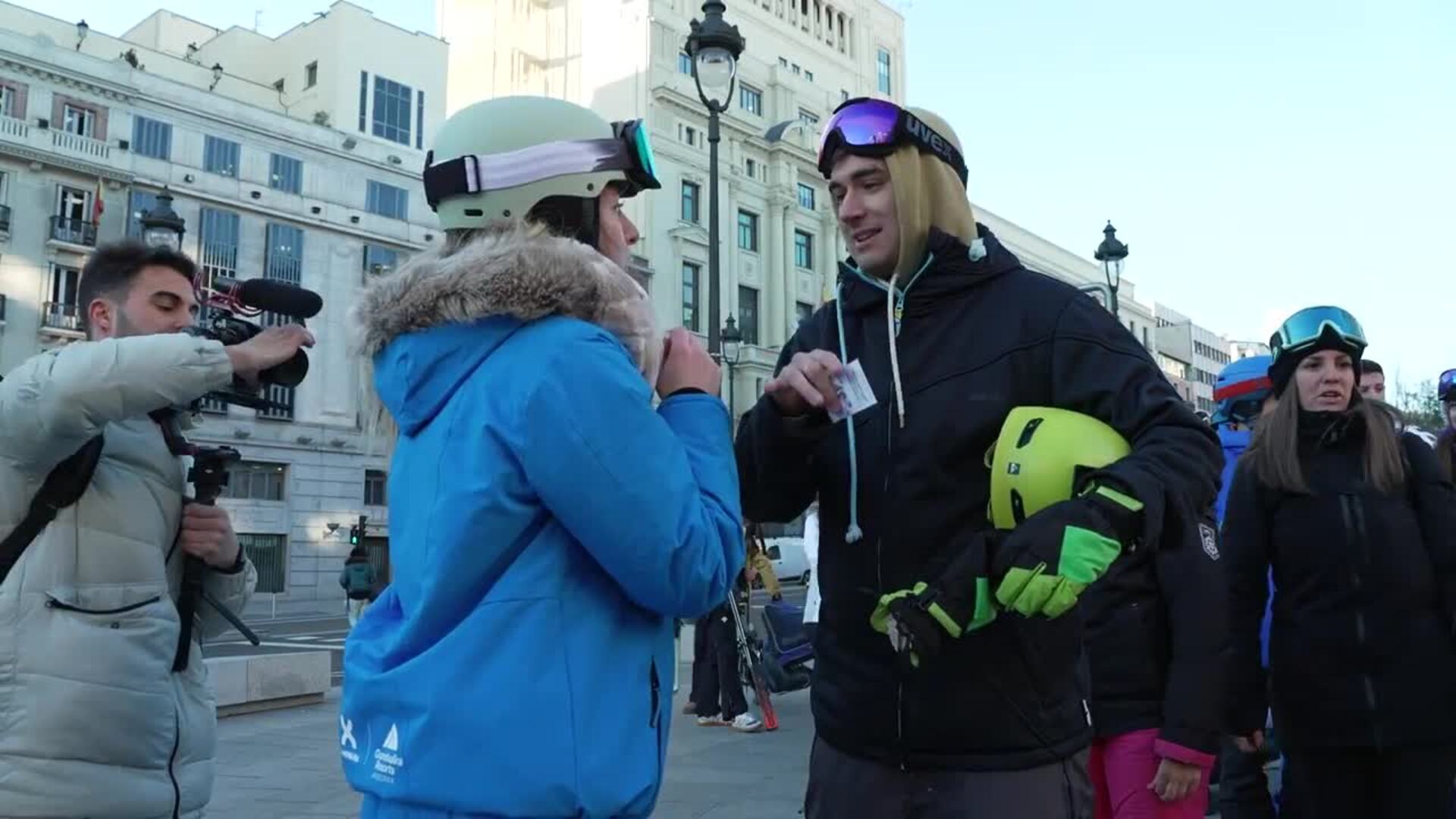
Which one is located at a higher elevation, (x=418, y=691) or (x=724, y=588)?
(x=724, y=588)

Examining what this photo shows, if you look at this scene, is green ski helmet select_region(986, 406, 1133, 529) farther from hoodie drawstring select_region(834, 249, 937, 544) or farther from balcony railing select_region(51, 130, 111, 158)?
balcony railing select_region(51, 130, 111, 158)

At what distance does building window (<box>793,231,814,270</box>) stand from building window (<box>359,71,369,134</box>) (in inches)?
818

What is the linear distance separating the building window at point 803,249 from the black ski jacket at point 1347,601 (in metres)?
50.1

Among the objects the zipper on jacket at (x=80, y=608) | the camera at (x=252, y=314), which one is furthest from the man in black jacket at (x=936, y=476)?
the zipper on jacket at (x=80, y=608)

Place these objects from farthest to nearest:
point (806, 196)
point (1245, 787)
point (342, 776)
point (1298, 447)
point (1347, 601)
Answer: point (806, 196) < point (342, 776) < point (1245, 787) < point (1298, 447) < point (1347, 601)

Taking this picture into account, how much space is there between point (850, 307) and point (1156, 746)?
1679 mm

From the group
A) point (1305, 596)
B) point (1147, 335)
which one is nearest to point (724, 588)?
point (1305, 596)

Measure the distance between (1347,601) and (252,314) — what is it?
3.56 metres

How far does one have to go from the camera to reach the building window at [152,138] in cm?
3516

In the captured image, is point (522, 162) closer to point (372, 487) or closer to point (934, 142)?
point (934, 142)

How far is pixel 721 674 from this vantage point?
32.7 feet

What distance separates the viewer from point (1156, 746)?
3.19 metres

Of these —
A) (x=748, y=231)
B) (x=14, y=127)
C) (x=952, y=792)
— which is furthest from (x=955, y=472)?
(x=748, y=231)

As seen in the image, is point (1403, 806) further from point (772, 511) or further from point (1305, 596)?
point (772, 511)
